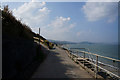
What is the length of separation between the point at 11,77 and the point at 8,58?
706 millimetres

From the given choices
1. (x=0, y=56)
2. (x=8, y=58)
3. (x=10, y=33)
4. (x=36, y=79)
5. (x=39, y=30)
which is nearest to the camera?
(x=0, y=56)

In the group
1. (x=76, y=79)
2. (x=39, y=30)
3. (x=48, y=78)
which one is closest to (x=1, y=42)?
(x=48, y=78)

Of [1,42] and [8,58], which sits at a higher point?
[1,42]

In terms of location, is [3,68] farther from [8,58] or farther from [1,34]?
[1,34]

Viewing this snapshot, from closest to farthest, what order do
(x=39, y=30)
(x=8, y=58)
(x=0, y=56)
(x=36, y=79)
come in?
(x=0, y=56), (x=8, y=58), (x=36, y=79), (x=39, y=30)

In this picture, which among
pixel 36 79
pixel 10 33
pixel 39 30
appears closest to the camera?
pixel 10 33

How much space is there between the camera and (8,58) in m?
2.99

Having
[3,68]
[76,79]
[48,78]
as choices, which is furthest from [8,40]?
[76,79]

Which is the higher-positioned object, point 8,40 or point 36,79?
point 8,40

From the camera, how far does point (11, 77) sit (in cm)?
308

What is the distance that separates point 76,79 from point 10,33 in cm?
326

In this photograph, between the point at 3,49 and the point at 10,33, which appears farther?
the point at 10,33

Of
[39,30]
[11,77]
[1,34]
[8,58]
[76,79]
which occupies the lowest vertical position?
[76,79]

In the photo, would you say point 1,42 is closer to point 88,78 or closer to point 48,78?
point 48,78
